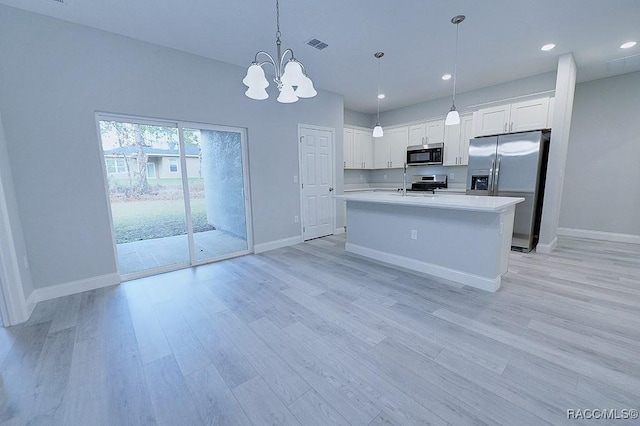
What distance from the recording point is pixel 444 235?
3.01 metres

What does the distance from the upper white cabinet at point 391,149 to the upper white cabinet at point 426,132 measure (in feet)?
0.47

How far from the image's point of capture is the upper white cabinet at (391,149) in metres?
6.03

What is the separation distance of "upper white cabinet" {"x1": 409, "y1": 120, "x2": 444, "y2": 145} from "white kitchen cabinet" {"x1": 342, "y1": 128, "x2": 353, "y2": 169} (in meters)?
1.40

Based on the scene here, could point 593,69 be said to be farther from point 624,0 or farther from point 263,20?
point 263,20

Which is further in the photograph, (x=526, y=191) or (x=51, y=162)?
(x=526, y=191)

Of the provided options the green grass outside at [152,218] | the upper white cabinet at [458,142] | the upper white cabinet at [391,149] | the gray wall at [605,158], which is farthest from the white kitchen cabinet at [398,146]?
the green grass outside at [152,218]

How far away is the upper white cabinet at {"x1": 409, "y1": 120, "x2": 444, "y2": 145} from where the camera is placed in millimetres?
5424

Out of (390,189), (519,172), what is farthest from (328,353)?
(390,189)

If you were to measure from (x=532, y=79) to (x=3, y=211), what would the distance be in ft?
23.5

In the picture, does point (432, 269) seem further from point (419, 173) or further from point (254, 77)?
point (419, 173)

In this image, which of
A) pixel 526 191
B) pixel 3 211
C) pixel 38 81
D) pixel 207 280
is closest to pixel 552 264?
pixel 526 191

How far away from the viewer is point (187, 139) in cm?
359

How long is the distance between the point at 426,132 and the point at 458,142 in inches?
28.8

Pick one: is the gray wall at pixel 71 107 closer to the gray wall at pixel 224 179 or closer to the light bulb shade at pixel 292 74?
the gray wall at pixel 224 179
